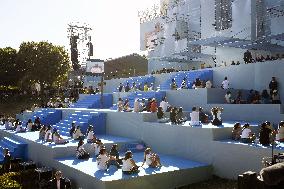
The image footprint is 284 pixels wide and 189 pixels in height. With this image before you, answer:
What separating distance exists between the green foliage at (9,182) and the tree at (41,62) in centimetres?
3097

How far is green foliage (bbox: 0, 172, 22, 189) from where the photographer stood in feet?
45.8

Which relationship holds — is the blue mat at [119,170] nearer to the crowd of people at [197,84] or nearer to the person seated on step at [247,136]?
the person seated on step at [247,136]

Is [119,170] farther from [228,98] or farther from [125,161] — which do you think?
[228,98]

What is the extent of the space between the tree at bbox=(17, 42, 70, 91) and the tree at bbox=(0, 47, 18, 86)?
Answer: 153 cm

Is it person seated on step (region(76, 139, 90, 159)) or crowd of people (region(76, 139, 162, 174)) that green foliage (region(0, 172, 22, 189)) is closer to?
person seated on step (region(76, 139, 90, 159))

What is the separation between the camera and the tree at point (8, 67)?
47.8m

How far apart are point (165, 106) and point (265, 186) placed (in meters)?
14.4

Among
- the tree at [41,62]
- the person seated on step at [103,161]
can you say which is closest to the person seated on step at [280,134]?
the person seated on step at [103,161]

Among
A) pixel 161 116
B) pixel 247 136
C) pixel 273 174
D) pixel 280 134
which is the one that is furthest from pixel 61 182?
pixel 273 174

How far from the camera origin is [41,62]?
45.7 metres

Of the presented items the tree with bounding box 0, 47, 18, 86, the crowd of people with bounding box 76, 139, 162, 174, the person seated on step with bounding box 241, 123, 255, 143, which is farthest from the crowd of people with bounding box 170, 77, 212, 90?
the tree with bounding box 0, 47, 18, 86

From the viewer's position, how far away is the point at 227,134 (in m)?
15.0

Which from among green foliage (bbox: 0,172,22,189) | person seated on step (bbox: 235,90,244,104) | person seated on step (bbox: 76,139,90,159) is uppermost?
person seated on step (bbox: 235,90,244,104)

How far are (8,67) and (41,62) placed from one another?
5.92 meters
